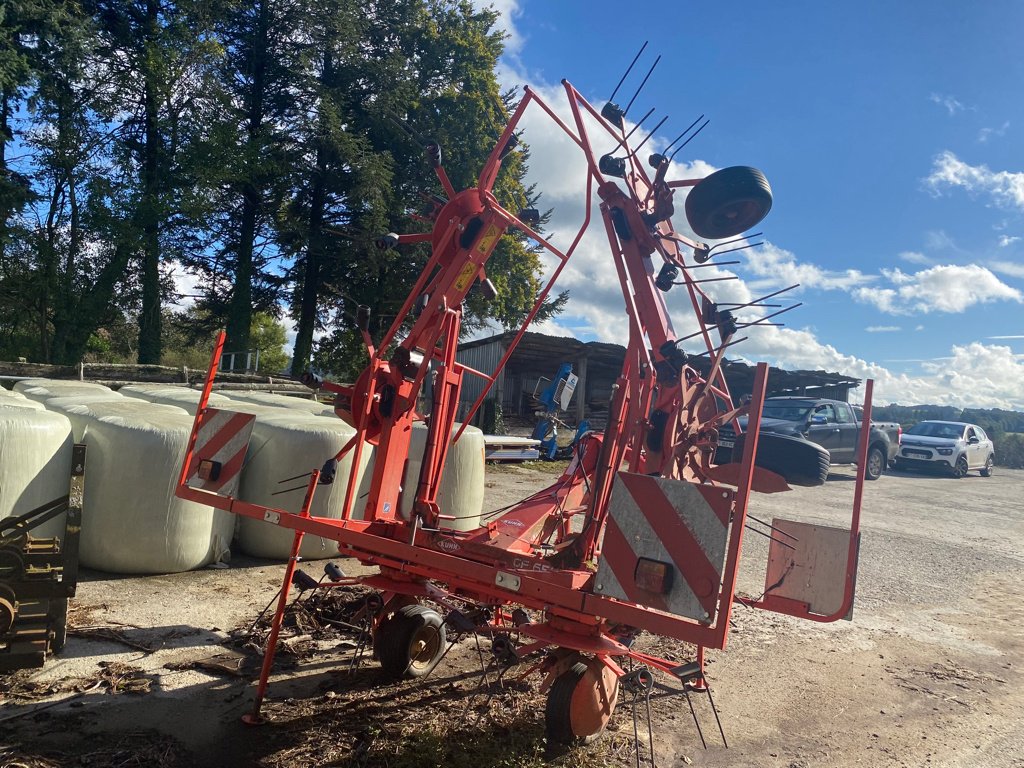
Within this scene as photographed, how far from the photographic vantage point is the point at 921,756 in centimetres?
367

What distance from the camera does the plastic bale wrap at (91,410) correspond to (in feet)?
17.8

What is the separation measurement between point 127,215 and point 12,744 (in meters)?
17.0

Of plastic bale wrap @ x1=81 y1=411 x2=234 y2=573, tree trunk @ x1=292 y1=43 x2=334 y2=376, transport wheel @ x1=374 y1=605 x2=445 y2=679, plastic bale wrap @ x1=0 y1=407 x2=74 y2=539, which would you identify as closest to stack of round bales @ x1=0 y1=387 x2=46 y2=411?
plastic bale wrap @ x1=0 y1=407 x2=74 y2=539

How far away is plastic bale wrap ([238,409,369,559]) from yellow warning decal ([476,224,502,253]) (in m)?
2.52

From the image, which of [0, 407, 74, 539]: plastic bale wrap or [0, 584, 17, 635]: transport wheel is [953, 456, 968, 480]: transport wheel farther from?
[0, 584, 17, 635]: transport wheel

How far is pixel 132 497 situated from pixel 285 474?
1.21m

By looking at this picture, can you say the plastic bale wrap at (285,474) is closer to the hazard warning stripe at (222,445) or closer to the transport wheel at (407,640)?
the hazard warning stripe at (222,445)

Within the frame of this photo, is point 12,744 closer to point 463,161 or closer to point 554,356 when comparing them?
point 554,356

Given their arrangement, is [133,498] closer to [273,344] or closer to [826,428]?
[826,428]

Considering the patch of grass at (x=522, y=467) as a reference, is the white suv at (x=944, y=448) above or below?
above

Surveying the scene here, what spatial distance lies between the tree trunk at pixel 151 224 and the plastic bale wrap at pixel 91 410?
495 inches

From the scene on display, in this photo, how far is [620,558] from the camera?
113 inches

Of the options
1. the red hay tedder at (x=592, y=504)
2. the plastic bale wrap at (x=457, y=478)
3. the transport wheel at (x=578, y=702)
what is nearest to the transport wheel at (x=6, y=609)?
the red hay tedder at (x=592, y=504)

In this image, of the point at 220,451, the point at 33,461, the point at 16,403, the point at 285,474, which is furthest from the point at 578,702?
the point at 16,403
